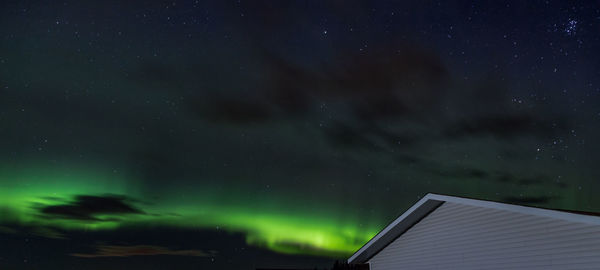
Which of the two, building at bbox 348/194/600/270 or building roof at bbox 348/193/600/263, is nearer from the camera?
building roof at bbox 348/193/600/263

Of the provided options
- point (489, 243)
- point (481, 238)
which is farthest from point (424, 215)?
point (489, 243)

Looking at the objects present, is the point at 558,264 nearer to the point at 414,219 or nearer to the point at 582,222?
the point at 582,222

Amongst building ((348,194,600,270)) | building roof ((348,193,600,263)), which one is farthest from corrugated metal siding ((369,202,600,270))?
building roof ((348,193,600,263))

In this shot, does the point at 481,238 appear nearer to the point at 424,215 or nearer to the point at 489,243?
the point at 489,243

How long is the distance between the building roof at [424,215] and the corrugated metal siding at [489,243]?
0.21m

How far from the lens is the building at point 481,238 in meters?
11.4

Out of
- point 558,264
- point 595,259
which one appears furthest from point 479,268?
point 595,259

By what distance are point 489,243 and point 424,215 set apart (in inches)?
129

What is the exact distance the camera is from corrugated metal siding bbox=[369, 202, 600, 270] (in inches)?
A: 452

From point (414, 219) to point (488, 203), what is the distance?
3.96 metres

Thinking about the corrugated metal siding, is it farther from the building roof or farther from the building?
the building roof

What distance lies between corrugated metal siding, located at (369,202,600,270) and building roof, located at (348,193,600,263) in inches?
8.4

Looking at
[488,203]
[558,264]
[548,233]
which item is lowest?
[558,264]

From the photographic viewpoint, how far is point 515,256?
1327 centimetres
